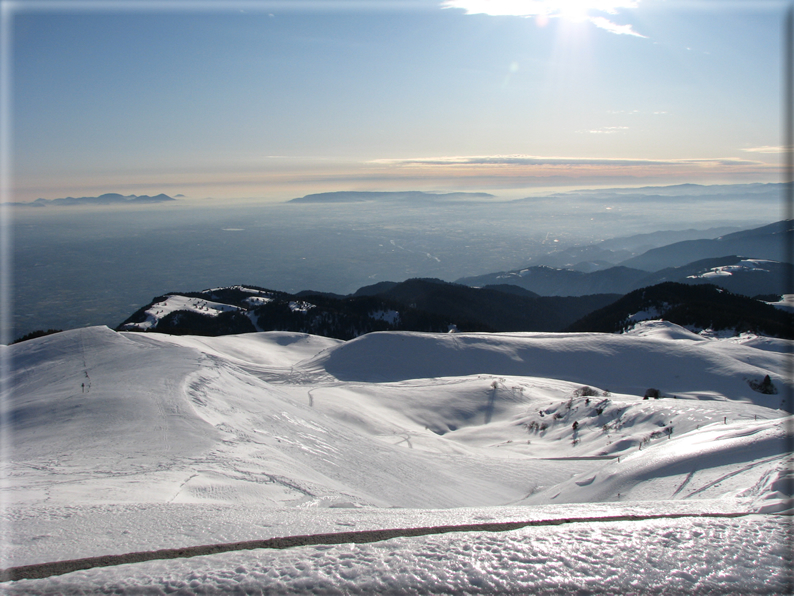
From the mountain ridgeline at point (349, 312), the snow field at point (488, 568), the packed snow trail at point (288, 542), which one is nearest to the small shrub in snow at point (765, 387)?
the packed snow trail at point (288, 542)

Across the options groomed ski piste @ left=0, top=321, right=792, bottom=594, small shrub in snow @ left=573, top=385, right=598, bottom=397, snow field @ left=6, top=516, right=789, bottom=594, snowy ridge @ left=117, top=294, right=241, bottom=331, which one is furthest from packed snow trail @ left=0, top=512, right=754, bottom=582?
snowy ridge @ left=117, top=294, right=241, bottom=331

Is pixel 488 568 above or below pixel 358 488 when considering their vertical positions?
above

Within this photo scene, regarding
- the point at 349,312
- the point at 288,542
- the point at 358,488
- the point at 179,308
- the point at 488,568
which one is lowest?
the point at 349,312

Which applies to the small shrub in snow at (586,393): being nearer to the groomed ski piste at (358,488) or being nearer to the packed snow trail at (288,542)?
the groomed ski piste at (358,488)

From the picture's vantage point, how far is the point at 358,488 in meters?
7.71

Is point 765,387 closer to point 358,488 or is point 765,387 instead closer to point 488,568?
point 358,488

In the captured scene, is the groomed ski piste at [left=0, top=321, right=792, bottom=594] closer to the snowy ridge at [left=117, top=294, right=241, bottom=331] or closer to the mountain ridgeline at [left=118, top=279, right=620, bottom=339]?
the mountain ridgeline at [left=118, top=279, right=620, bottom=339]

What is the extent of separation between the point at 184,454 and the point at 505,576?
6101 millimetres

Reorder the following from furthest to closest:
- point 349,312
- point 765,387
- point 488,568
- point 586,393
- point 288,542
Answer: point 349,312, point 765,387, point 586,393, point 288,542, point 488,568

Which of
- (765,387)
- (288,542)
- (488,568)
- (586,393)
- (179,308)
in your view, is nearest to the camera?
(488,568)

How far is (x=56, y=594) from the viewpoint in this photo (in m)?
2.83

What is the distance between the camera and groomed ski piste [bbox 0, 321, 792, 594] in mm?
3082

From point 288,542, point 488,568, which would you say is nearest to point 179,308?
point 288,542

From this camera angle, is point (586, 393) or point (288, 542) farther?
point (586, 393)
